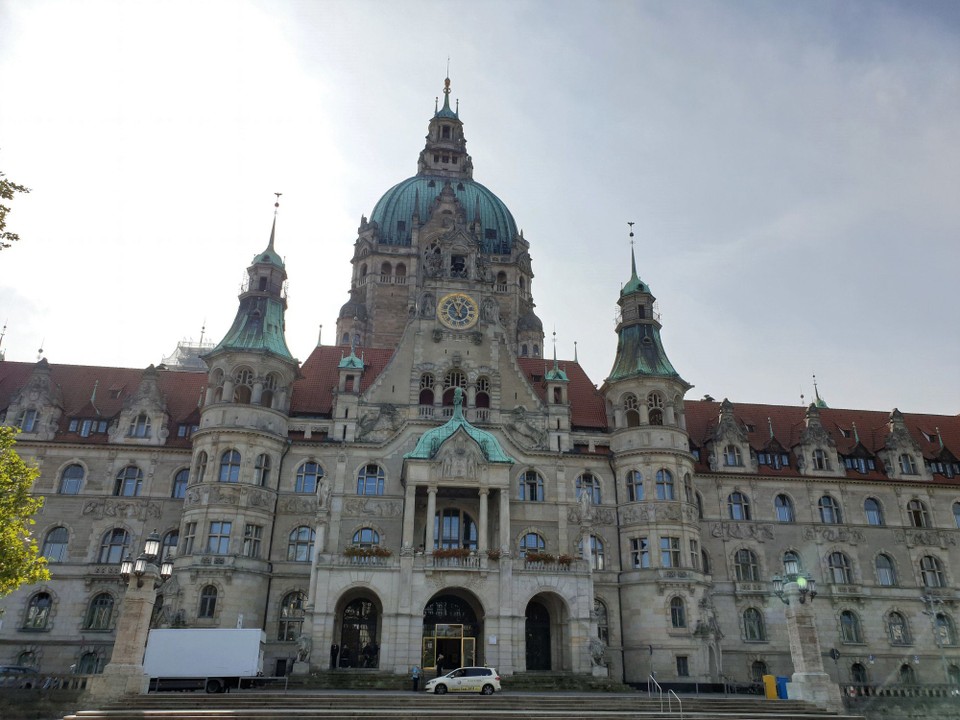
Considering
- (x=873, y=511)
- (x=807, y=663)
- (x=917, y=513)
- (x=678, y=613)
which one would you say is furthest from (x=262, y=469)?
(x=917, y=513)

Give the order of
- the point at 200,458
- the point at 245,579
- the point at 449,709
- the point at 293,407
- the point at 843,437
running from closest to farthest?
the point at 449,709 < the point at 245,579 < the point at 200,458 < the point at 293,407 < the point at 843,437

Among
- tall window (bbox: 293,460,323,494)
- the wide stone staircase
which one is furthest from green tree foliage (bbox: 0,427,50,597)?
tall window (bbox: 293,460,323,494)

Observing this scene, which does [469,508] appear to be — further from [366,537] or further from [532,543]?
[366,537]

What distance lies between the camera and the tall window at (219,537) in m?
39.3

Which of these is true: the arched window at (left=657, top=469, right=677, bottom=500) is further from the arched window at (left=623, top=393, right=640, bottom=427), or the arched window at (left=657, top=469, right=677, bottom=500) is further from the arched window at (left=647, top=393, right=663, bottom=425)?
the arched window at (left=623, top=393, right=640, bottom=427)

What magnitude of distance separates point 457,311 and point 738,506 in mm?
22040

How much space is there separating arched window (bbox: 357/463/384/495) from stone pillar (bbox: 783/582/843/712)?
22967mm

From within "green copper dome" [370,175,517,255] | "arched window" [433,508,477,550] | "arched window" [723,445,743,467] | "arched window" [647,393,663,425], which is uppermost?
"green copper dome" [370,175,517,255]

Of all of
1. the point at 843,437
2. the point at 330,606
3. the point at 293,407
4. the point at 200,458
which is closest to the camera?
the point at 330,606

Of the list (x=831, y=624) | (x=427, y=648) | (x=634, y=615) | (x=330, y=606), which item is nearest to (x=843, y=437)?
(x=831, y=624)

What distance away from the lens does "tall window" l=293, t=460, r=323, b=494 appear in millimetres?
42969

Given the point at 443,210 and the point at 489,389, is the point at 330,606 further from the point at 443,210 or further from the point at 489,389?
the point at 443,210

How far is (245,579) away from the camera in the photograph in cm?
3916

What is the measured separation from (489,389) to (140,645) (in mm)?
25067
